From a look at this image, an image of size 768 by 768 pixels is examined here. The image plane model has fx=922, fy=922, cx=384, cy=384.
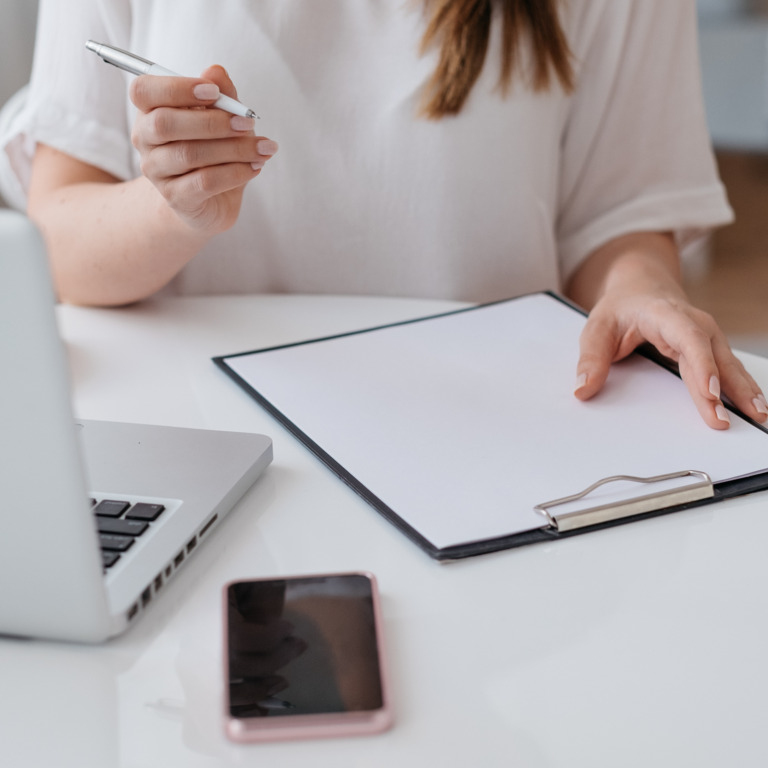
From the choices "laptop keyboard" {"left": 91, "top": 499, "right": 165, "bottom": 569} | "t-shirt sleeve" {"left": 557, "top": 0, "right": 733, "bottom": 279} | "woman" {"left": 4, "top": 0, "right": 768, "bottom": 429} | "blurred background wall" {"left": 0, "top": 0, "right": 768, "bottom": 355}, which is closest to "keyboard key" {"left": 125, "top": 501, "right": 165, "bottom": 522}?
"laptop keyboard" {"left": 91, "top": 499, "right": 165, "bottom": 569}

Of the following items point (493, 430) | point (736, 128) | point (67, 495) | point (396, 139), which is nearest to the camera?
point (67, 495)

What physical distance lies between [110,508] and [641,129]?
73 centimetres

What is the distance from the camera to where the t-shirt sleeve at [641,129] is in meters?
0.92

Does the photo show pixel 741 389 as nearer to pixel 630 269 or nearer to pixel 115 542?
pixel 630 269

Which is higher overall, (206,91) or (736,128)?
(206,91)

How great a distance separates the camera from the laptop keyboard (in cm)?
41

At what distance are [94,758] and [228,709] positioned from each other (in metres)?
0.05

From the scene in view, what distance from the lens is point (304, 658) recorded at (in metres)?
0.34

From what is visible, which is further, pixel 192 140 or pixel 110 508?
pixel 192 140

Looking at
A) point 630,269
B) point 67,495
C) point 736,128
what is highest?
point 67,495

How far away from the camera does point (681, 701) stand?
0.35m

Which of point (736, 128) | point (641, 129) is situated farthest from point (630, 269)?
point (736, 128)

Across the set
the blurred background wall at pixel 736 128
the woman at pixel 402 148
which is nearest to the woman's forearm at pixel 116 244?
the woman at pixel 402 148

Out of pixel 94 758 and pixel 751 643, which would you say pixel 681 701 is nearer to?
pixel 751 643
